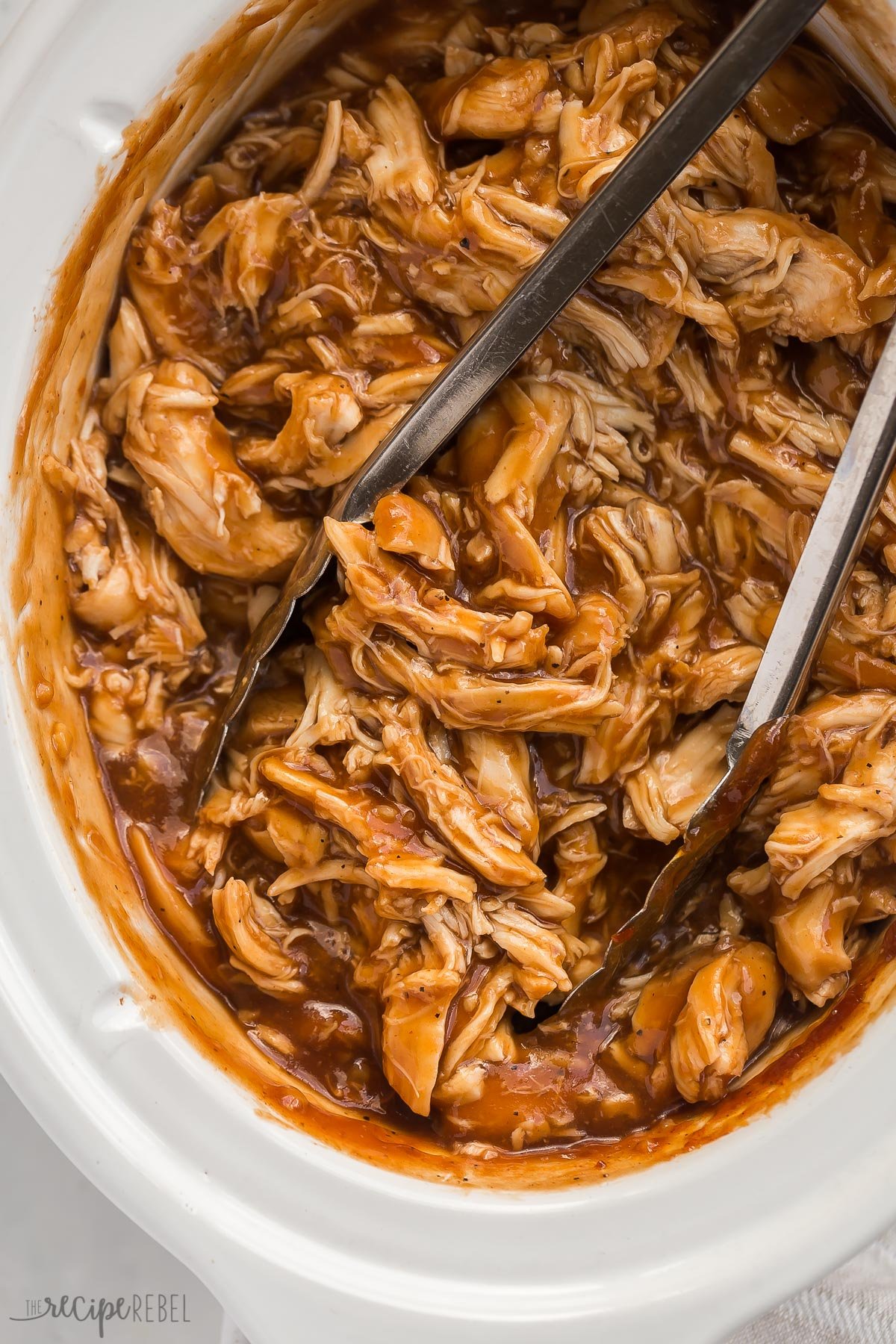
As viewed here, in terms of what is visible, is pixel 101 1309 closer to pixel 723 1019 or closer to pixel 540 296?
pixel 723 1019

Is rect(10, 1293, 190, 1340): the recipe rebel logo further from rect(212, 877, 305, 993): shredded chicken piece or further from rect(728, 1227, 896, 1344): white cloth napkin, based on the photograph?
rect(728, 1227, 896, 1344): white cloth napkin

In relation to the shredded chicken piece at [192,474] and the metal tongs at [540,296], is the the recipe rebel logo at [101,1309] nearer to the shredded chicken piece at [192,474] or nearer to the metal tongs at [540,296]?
the metal tongs at [540,296]

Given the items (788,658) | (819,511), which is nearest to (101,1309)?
(788,658)

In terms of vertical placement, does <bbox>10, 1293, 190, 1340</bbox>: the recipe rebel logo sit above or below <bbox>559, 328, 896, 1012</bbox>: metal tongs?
below

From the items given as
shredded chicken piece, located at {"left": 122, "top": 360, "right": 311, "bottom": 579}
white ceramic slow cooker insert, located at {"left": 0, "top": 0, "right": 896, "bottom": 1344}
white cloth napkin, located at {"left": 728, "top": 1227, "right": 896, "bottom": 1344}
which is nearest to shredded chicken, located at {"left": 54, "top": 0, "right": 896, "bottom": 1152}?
shredded chicken piece, located at {"left": 122, "top": 360, "right": 311, "bottom": 579}

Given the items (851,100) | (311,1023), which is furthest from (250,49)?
(311,1023)

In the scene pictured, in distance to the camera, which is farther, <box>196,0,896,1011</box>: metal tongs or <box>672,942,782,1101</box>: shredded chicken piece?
<box>672,942,782,1101</box>: shredded chicken piece

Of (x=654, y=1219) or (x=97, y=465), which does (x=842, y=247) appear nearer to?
(x=97, y=465)
